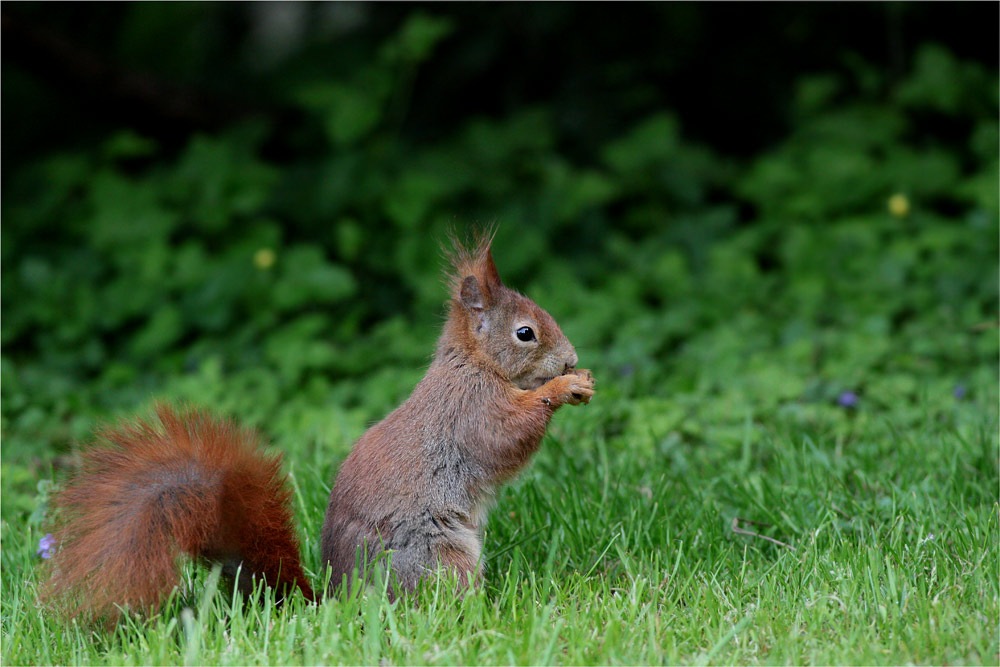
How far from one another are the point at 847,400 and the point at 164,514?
221cm

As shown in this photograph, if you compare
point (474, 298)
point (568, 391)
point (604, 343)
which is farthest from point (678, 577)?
point (604, 343)

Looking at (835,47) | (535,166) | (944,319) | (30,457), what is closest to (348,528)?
(30,457)

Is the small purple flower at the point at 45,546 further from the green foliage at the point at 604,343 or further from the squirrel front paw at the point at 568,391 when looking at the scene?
the squirrel front paw at the point at 568,391

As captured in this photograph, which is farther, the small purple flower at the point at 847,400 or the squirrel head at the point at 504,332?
the small purple flower at the point at 847,400

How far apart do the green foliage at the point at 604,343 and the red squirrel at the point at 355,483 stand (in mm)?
112


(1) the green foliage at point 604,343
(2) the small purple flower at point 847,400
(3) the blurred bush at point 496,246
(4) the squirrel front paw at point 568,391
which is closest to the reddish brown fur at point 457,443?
(4) the squirrel front paw at point 568,391

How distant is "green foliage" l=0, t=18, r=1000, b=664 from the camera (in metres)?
1.94

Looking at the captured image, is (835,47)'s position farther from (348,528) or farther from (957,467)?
(348,528)

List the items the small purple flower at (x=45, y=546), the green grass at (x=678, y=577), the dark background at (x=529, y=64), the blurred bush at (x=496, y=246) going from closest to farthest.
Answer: the green grass at (x=678, y=577) < the small purple flower at (x=45, y=546) < the blurred bush at (x=496, y=246) < the dark background at (x=529, y=64)

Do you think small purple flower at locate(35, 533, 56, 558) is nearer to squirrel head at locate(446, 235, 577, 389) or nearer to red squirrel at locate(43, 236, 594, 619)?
red squirrel at locate(43, 236, 594, 619)

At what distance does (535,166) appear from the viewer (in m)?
5.00

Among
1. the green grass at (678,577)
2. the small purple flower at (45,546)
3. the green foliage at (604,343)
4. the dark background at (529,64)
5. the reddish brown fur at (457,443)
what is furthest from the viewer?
the dark background at (529,64)

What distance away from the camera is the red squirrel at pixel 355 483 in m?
1.88

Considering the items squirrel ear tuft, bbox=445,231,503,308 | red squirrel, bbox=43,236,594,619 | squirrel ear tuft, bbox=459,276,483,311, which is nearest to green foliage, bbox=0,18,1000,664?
red squirrel, bbox=43,236,594,619
